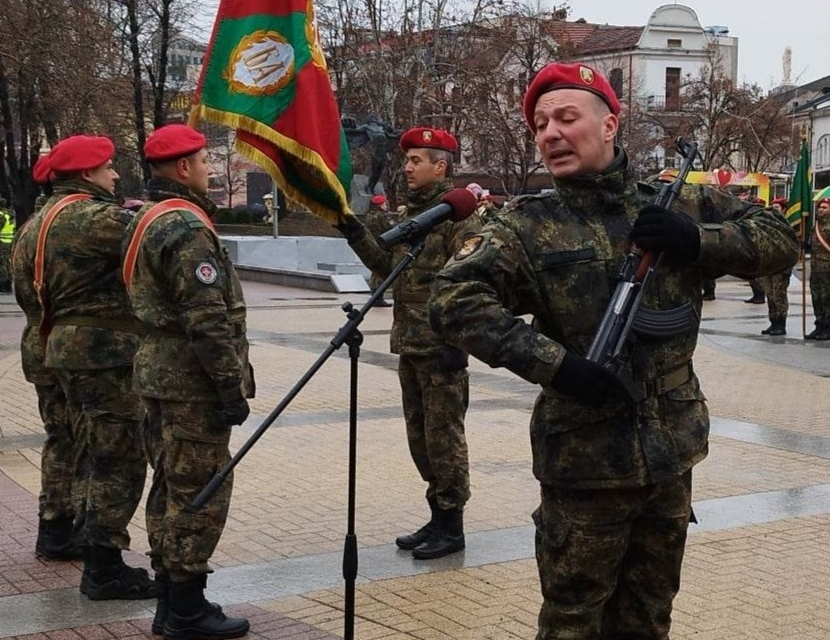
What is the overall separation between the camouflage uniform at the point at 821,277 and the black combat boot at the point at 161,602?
48.3ft

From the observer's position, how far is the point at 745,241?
3590mm

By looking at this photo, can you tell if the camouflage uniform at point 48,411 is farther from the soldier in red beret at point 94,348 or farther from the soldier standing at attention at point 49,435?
the soldier in red beret at point 94,348

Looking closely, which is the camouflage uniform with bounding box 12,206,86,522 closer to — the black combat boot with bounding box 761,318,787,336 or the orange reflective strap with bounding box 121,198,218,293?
the orange reflective strap with bounding box 121,198,218,293

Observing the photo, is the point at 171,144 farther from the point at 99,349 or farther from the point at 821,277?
the point at 821,277

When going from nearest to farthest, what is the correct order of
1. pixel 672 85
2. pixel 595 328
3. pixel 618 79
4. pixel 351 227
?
1. pixel 595 328
2. pixel 351 227
3. pixel 618 79
4. pixel 672 85

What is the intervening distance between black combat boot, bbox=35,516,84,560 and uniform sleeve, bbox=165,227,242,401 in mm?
1826

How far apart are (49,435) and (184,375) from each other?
1.77 m

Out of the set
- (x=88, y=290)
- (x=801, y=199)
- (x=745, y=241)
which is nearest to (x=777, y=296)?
(x=801, y=199)

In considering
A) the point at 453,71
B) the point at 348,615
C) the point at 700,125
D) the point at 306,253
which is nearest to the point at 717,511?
the point at 348,615

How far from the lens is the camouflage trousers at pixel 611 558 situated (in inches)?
138

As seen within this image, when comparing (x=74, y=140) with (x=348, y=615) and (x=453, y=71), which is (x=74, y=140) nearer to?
(x=348, y=615)

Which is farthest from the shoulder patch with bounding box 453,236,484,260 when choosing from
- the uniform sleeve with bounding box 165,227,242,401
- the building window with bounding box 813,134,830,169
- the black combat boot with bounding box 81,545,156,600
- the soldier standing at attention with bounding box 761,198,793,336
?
the building window with bounding box 813,134,830,169

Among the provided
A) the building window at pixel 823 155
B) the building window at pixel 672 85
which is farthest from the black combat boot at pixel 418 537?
the building window at pixel 823 155

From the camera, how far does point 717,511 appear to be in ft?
23.8
